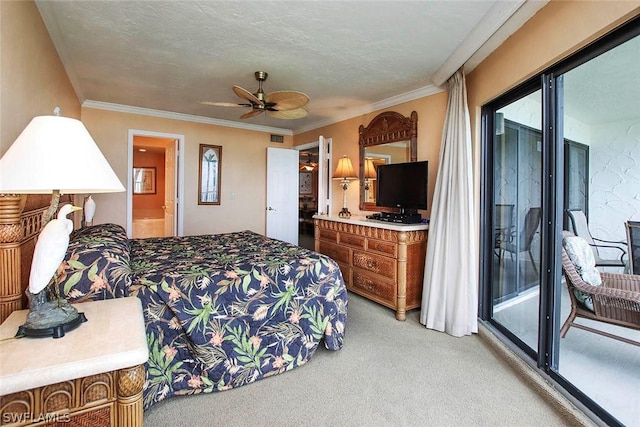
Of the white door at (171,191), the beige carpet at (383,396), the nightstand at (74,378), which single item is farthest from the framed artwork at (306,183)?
the nightstand at (74,378)

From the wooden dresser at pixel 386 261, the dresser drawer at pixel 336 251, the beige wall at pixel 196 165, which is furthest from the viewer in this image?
the beige wall at pixel 196 165

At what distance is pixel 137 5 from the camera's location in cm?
208

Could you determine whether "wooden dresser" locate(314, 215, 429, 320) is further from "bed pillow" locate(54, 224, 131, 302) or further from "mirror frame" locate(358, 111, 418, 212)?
"bed pillow" locate(54, 224, 131, 302)

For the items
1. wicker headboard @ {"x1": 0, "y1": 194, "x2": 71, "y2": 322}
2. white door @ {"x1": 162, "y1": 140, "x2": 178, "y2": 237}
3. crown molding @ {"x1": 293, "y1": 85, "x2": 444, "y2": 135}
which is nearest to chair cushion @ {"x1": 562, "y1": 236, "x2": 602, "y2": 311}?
crown molding @ {"x1": 293, "y1": 85, "x2": 444, "y2": 135}

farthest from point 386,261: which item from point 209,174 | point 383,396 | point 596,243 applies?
point 209,174

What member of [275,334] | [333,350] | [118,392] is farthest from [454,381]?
[118,392]

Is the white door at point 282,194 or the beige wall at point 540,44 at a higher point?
the beige wall at point 540,44

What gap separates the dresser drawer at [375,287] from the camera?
3.16 m

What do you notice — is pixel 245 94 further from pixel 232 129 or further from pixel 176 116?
pixel 232 129

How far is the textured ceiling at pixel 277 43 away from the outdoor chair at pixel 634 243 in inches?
55.1

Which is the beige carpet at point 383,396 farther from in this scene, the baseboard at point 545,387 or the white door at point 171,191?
the white door at point 171,191

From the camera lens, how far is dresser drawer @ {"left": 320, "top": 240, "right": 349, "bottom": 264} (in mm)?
3764

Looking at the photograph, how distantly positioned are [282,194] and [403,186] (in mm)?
2631

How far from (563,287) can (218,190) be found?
458cm
